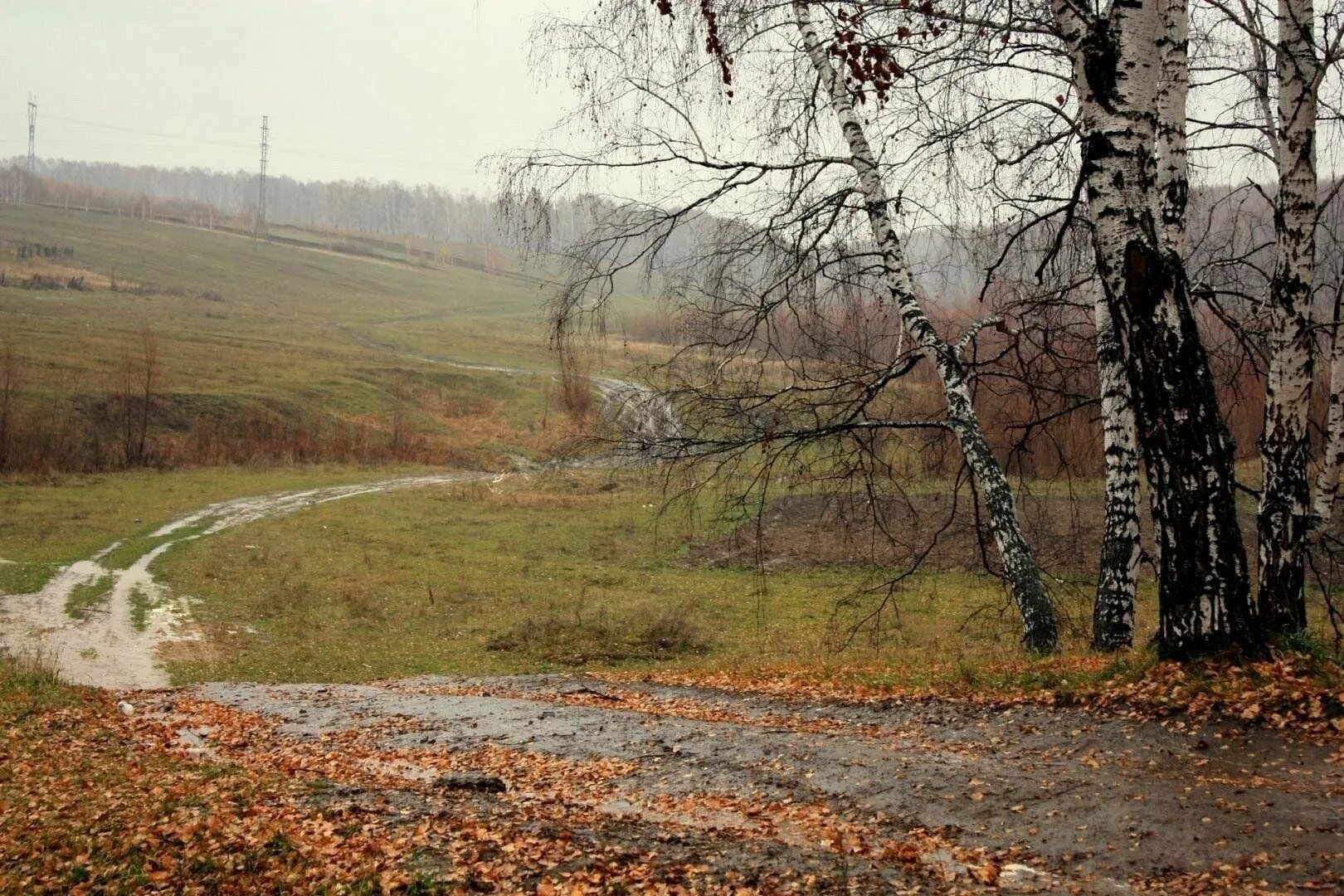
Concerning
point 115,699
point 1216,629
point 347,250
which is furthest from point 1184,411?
point 347,250

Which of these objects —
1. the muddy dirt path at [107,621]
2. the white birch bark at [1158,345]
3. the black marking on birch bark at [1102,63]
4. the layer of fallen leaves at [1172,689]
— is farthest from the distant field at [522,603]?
the black marking on birch bark at [1102,63]

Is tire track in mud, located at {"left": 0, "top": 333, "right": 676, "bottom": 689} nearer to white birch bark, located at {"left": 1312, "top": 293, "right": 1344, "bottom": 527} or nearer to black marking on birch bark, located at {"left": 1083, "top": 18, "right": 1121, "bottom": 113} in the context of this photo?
black marking on birch bark, located at {"left": 1083, "top": 18, "right": 1121, "bottom": 113}

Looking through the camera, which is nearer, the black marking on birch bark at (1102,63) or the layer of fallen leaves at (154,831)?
the layer of fallen leaves at (154,831)

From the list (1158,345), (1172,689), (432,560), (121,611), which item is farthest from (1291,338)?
(432,560)

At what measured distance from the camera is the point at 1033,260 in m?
12.7

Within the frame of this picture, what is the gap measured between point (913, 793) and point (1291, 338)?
5579mm

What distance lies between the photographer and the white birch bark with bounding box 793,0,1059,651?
34.7 ft

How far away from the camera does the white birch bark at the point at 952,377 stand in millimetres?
10562

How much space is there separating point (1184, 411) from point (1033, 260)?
6332 mm

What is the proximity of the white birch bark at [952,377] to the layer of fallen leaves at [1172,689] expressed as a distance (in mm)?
1089

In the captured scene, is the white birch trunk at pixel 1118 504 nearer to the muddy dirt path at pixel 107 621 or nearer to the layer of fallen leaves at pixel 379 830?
the layer of fallen leaves at pixel 379 830

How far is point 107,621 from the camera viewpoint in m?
22.2

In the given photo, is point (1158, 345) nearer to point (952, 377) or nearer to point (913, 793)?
point (913, 793)

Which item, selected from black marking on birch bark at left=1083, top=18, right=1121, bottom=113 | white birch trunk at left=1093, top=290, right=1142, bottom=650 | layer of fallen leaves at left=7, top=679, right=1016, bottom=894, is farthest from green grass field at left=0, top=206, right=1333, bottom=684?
black marking on birch bark at left=1083, top=18, right=1121, bottom=113
